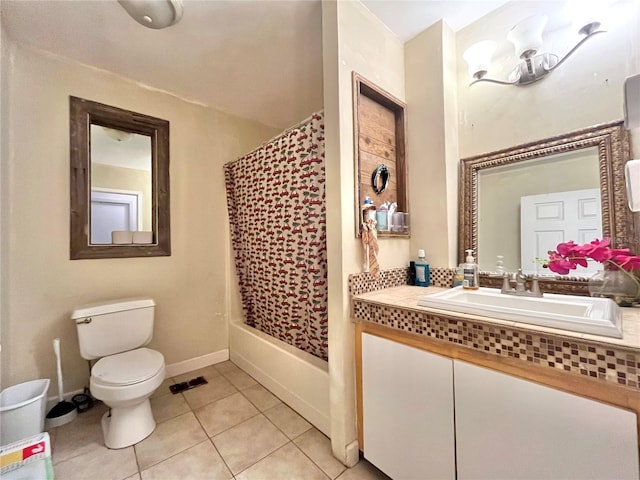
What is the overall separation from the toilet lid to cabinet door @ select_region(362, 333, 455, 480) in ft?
4.06

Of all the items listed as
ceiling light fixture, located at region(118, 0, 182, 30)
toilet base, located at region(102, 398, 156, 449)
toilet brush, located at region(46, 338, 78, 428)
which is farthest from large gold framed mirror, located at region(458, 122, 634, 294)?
toilet brush, located at region(46, 338, 78, 428)

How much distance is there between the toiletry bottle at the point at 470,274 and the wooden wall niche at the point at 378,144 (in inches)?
15.0

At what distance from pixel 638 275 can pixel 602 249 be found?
0.22m

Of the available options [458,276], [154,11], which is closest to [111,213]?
[154,11]

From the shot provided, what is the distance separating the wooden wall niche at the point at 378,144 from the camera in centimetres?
136

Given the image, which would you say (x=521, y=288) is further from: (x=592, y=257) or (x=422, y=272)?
(x=422, y=272)

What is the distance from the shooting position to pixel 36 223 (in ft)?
5.51

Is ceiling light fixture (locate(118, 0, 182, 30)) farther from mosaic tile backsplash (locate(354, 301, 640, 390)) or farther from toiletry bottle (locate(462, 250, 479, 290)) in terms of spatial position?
toiletry bottle (locate(462, 250, 479, 290))

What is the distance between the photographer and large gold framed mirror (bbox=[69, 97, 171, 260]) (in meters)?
1.82

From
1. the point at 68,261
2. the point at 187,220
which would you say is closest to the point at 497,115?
the point at 187,220

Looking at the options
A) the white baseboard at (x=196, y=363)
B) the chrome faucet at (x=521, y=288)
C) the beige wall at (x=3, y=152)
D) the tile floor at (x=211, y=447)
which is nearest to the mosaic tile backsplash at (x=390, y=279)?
the chrome faucet at (x=521, y=288)

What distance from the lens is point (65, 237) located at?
5.82 feet

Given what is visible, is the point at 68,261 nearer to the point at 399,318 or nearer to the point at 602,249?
the point at 399,318

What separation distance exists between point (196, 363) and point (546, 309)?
254cm
